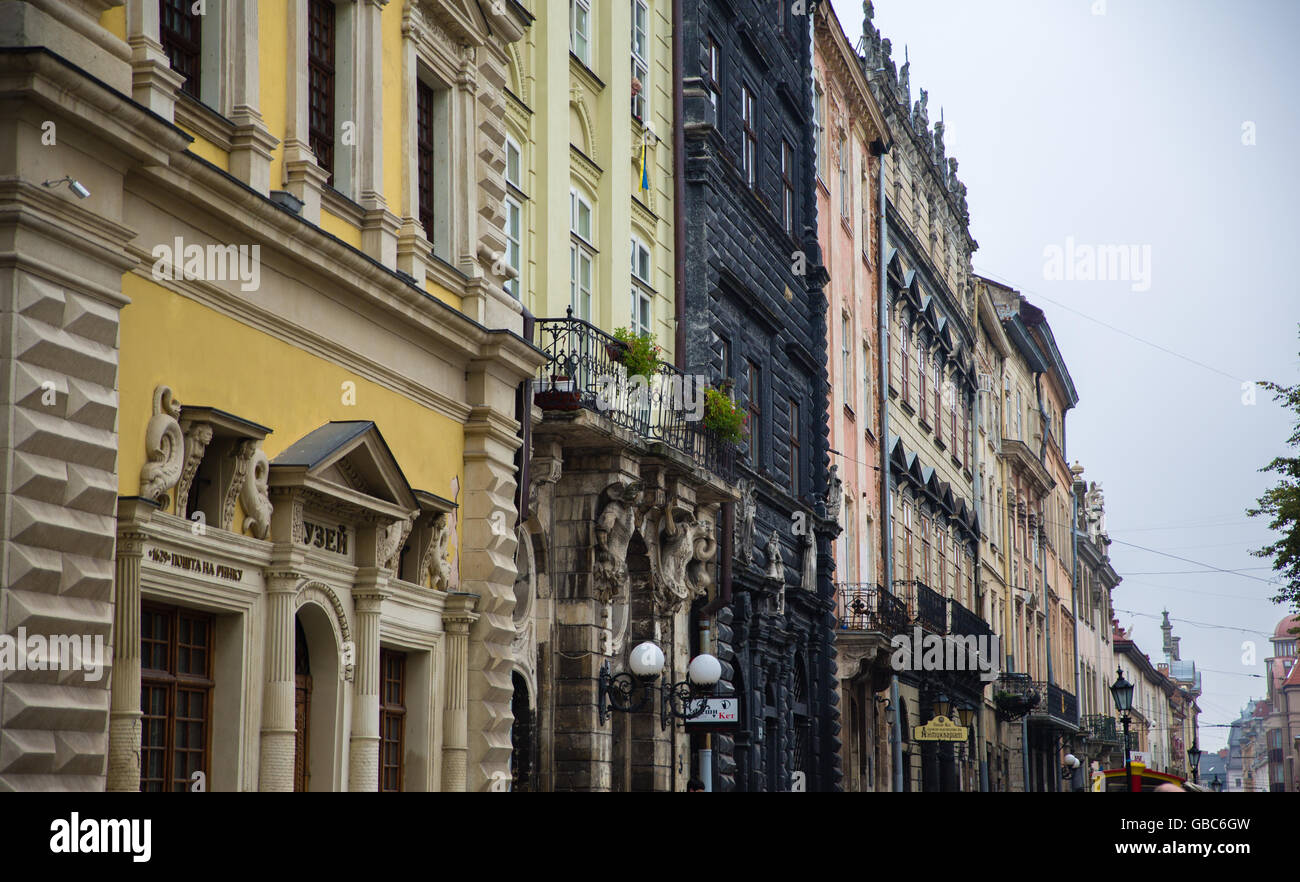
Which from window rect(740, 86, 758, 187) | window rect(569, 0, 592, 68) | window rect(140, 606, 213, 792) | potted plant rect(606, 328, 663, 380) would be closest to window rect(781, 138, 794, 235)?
window rect(740, 86, 758, 187)

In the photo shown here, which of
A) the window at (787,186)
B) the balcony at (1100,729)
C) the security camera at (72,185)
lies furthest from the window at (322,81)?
the balcony at (1100,729)

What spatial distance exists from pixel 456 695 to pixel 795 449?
16.2 metres

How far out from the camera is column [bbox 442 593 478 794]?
16438 millimetres

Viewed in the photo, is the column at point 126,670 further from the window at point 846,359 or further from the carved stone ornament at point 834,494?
the window at point 846,359

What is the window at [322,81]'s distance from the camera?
14938 mm

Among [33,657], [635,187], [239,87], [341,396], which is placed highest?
[635,187]

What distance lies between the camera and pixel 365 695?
14.7m

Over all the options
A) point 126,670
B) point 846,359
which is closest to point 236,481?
point 126,670

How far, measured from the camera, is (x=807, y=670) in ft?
104

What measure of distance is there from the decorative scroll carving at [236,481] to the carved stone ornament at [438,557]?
3392 millimetres

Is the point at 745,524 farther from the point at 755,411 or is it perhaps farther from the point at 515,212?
the point at 515,212
